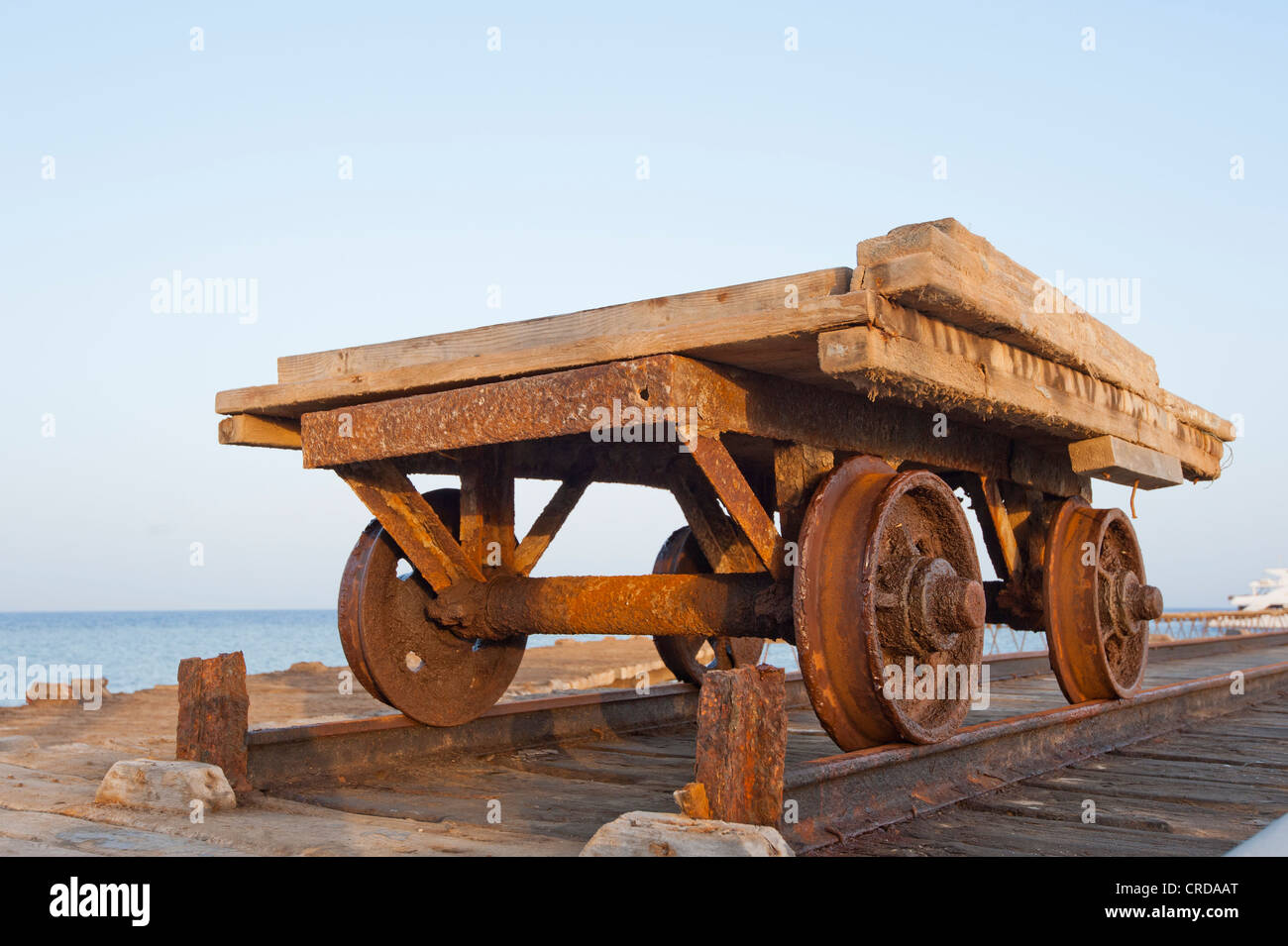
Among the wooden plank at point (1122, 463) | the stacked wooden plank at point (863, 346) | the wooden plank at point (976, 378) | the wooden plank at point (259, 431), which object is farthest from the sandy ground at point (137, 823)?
the wooden plank at point (1122, 463)

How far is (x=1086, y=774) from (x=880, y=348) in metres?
2.86

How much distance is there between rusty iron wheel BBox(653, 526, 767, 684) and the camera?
24.2ft

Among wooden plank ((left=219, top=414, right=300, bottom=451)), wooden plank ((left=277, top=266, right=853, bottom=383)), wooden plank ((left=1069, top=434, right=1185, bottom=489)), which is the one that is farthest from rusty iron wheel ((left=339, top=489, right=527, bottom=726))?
wooden plank ((left=1069, top=434, right=1185, bottom=489))

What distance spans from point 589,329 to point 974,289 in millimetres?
1425

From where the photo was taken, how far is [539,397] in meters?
4.23

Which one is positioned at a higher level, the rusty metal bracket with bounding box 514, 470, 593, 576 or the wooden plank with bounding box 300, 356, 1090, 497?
the wooden plank with bounding box 300, 356, 1090, 497

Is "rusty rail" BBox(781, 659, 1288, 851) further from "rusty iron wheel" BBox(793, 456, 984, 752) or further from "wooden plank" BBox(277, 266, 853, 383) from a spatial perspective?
"wooden plank" BBox(277, 266, 853, 383)

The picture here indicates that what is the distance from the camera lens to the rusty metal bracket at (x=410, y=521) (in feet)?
17.4

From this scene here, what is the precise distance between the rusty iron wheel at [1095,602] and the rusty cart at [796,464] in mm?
16

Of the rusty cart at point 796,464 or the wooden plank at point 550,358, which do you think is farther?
the rusty cart at point 796,464

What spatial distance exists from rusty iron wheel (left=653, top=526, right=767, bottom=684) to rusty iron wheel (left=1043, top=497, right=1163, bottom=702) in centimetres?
213

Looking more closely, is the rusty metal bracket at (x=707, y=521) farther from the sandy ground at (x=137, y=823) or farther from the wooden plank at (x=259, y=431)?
the sandy ground at (x=137, y=823)

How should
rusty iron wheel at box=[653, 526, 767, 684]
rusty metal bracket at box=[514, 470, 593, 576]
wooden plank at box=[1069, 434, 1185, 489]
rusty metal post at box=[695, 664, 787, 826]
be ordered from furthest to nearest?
rusty iron wheel at box=[653, 526, 767, 684] → rusty metal bracket at box=[514, 470, 593, 576] → wooden plank at box=[1069, 434, 1185, 489] → rusty metal post at box=[695, 664, 787, 826]
